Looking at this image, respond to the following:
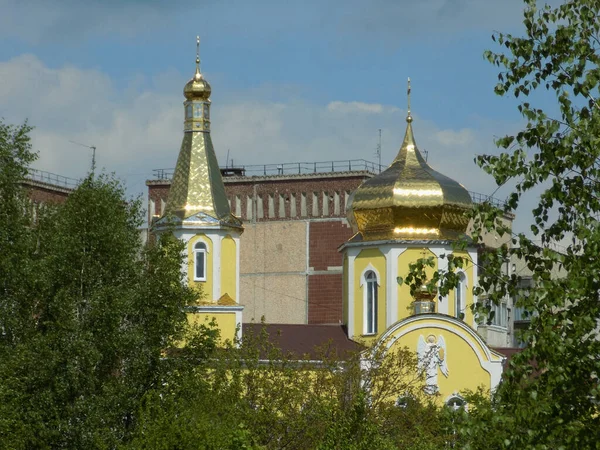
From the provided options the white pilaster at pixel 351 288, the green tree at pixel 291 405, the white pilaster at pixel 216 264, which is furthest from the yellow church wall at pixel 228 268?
the white pilaster at pixel 351 288

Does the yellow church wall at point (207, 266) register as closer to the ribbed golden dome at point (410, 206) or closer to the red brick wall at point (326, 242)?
the ribbed golden dome at point (410, 206)

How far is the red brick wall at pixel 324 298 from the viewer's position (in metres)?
73.9

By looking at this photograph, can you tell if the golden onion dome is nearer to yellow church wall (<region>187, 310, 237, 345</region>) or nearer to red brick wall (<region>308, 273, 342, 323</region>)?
yellow church wall (<region>187, 310, 237, 345</region>)

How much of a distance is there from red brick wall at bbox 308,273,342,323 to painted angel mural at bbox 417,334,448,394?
87.9 feet

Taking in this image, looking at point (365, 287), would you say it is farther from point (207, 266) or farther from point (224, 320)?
point (207, 266)

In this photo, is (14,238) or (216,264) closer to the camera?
Answer: (14,238)

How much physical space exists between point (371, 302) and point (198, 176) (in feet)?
19.7

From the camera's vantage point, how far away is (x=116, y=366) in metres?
35.6

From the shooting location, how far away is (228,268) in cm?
4606

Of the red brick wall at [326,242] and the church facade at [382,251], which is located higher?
the red brick wall at [326,242]

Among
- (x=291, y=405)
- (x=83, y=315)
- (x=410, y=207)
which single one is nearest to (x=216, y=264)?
(x=410, y=207)

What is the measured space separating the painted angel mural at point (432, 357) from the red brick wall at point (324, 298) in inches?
1055

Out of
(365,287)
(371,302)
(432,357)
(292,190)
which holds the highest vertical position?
(292,190)

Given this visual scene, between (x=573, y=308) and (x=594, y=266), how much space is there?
2.03 ft
